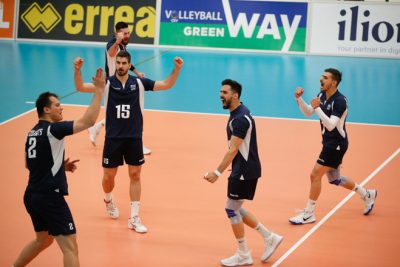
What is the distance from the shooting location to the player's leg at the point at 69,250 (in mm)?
7305

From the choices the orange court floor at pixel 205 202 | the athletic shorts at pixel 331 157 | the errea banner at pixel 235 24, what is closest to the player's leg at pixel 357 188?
the orange court floor at pixel 205 202

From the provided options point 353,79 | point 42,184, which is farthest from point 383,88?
point 42,184

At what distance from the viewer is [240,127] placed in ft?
27.6

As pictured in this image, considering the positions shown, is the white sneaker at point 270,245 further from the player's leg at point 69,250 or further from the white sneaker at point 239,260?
the player's leg at point 69,250

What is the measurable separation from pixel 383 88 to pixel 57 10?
40.5 feet

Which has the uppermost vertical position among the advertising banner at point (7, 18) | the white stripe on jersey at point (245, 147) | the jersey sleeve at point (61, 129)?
the advertising banner at point (7, 18)

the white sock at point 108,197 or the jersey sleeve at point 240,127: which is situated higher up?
the jersey sleeve at point 240,127

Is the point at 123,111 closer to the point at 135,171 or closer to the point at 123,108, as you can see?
the point at 123,108

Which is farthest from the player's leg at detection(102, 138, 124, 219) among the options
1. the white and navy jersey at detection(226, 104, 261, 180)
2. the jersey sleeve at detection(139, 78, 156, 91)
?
the white and navy jersey at detection(226, 104, 261, 180)

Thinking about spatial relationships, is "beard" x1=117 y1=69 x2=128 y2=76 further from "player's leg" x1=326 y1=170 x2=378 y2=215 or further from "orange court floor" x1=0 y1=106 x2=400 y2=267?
"player's leg" x1=326 y1=170 x2=378 y2=215

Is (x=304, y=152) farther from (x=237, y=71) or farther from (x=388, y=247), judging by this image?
(x=237, y=71)

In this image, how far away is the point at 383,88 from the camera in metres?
19.7

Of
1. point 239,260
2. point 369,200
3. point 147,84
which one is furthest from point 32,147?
point 369,200

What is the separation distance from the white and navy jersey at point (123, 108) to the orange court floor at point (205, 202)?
1428mm
